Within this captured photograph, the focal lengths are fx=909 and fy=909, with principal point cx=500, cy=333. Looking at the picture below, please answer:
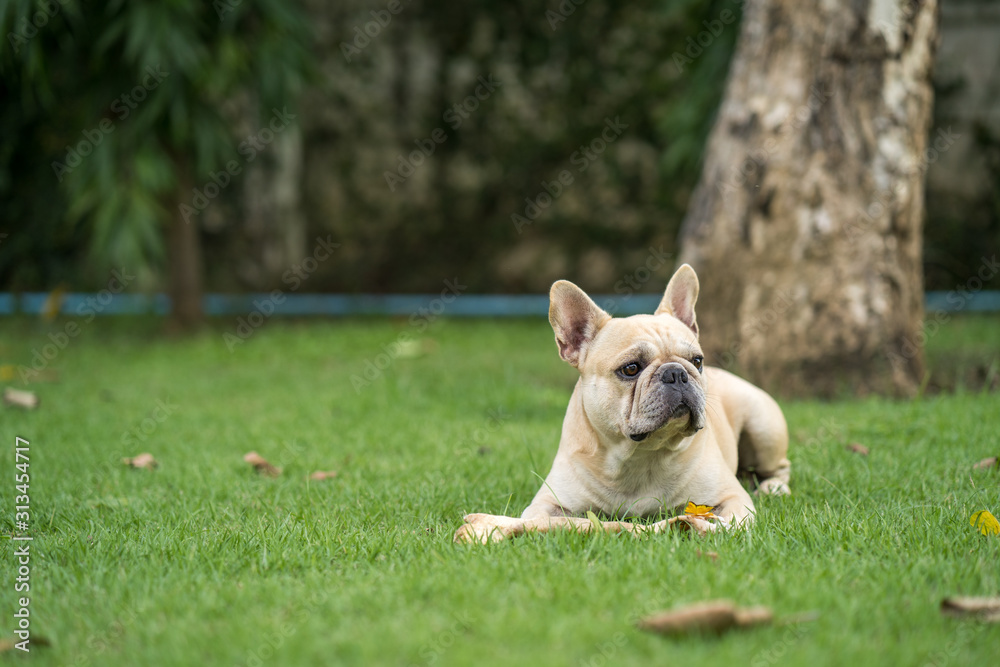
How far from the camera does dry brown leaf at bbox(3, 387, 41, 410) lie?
224 inches

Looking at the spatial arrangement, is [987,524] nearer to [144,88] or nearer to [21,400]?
[21,400]

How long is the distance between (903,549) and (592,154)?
26.6 ft

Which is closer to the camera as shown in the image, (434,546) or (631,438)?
(434,546)

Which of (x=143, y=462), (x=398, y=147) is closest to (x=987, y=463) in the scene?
(x=143, y=462)

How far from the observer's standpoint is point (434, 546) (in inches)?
115

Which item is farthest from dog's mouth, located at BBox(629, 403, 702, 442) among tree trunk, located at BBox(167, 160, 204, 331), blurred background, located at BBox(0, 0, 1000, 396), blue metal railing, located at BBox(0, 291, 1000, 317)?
tree trunk, located at BBox(167, 160, 204, 331)

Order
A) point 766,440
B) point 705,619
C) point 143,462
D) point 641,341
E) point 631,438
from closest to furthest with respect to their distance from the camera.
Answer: point 705,619, point 631,438, point 641,341, point 766,440, point 143,462

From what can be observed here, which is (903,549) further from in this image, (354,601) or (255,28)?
(255,28)

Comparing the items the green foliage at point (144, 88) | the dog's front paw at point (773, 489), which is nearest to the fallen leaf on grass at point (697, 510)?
the dog's front paw at point (773, 489)

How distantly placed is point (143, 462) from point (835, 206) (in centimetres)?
415

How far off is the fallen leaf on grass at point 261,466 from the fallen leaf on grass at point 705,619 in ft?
8.05

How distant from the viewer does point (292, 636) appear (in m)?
2.20

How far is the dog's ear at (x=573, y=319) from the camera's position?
11.3ft


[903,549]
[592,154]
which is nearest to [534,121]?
[592,154]
